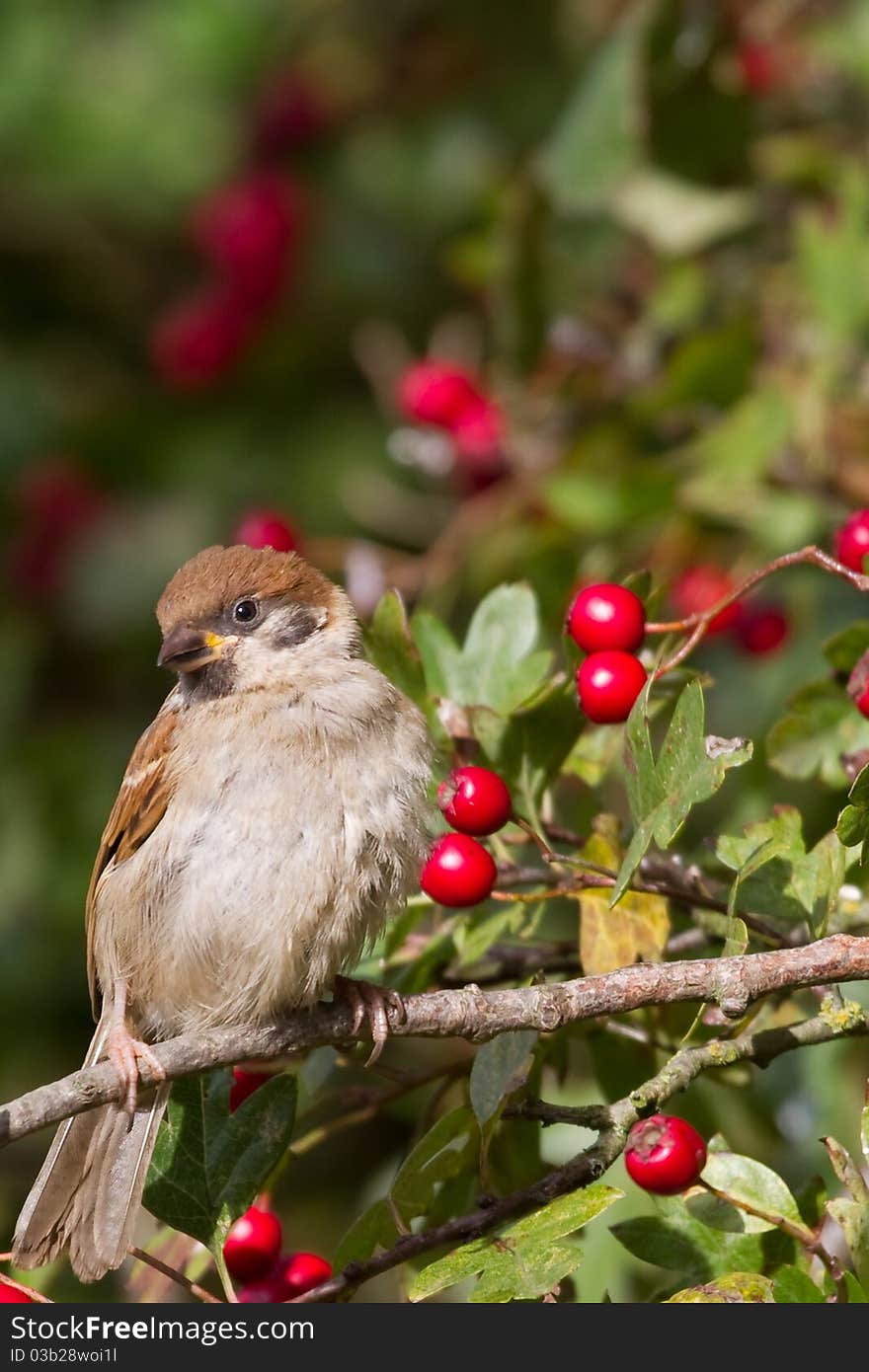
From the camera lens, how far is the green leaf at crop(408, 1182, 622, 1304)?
2020 millimetres

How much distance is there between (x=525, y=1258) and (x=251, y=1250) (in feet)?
2.22

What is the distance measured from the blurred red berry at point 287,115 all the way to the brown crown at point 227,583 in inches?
128

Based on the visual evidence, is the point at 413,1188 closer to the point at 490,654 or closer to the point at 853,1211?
the point at 853,1211

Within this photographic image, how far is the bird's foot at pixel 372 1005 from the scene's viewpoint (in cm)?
249

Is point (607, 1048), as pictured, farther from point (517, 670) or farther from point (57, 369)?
point (57, 369)

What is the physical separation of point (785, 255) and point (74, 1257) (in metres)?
2.94

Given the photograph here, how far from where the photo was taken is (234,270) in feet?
18.9

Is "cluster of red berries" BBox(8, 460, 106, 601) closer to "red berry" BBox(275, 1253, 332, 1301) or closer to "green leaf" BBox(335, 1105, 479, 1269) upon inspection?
"red berry" BBox(275, 1253, 332, 1301)

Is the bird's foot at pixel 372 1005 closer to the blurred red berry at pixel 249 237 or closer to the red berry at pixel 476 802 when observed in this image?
the red berry at pixel 476 802

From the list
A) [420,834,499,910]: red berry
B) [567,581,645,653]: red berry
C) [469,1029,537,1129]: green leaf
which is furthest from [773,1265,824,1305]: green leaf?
[567,581,645,653]: red berry

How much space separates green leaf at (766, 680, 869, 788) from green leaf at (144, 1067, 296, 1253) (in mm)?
908

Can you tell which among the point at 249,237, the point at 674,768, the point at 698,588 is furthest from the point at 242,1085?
the point at 249,237

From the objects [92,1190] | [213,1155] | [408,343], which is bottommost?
[408,343]

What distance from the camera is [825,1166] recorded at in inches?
121
